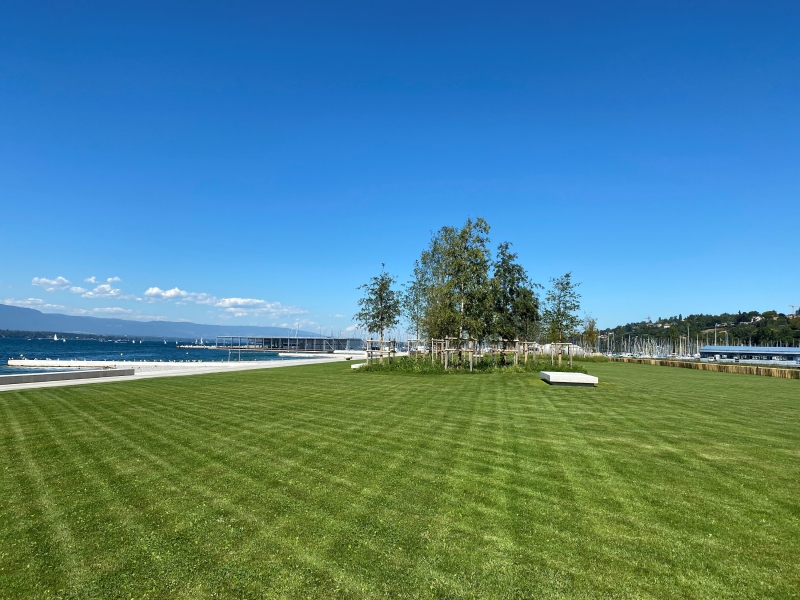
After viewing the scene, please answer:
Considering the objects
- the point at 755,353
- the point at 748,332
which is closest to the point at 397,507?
the point at 755,353

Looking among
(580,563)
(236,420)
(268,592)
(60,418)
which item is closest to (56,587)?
(268,592)

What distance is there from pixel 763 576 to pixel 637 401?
10993 mm

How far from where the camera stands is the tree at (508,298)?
29.5 meters

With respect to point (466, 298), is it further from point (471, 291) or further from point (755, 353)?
point (755, 353)

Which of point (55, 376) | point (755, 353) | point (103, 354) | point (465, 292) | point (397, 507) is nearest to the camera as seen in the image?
point (397, 507)

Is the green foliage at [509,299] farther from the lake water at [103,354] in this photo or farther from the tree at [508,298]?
the lake water at [103,354]

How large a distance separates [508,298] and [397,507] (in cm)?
2772

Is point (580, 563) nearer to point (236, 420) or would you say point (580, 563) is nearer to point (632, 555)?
point (632, 555)

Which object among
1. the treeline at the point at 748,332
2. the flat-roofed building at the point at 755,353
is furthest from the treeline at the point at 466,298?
the flat-roofed building at the point at 755,353

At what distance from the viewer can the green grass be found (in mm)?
3686

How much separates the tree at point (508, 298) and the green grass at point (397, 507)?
1917 cm

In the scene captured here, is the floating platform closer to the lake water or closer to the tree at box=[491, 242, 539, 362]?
the tree at box=[491, 242, 539, 362]

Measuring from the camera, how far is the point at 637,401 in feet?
45.5

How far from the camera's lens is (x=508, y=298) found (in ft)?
104
